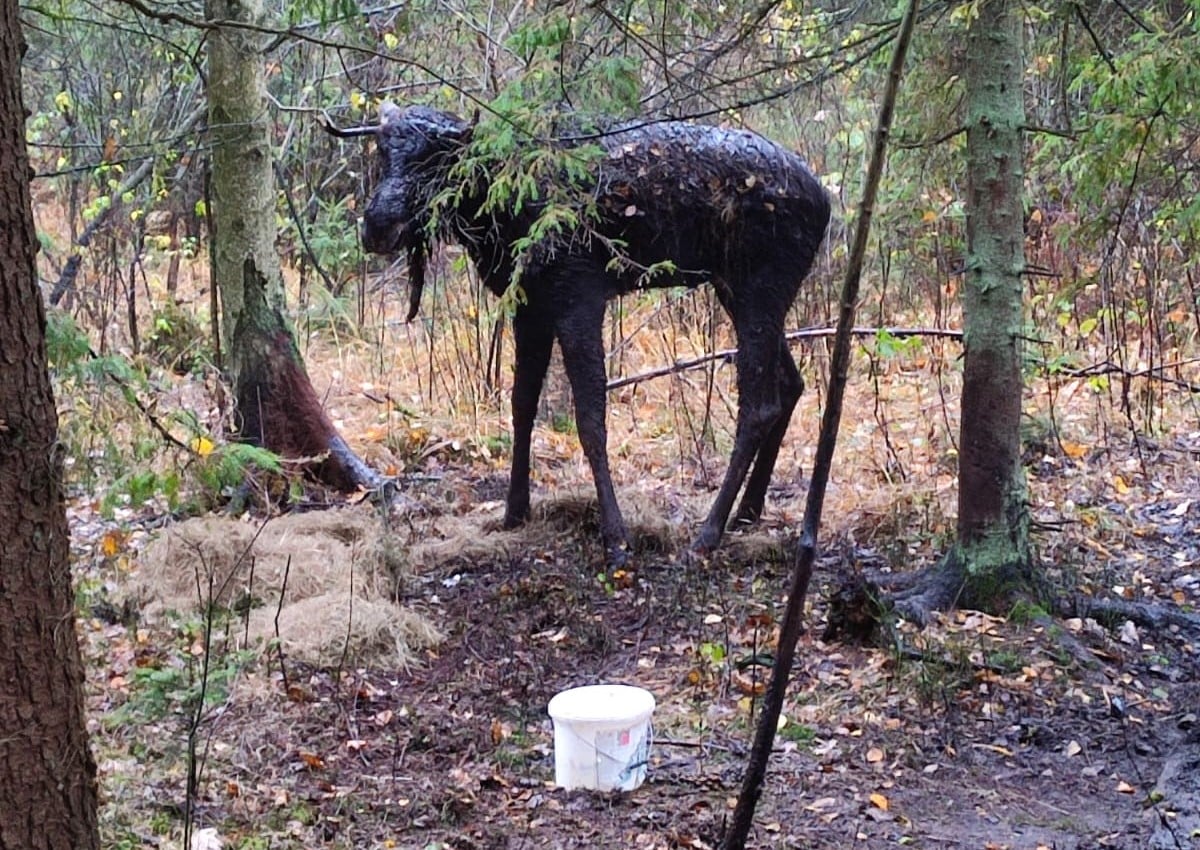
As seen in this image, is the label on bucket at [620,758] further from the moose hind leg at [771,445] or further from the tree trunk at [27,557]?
the moose hind leg at [771,445]

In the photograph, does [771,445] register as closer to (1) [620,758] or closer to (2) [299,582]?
(2) [299,582]

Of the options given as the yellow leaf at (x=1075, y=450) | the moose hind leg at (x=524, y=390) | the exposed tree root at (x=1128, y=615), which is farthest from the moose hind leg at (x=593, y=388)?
the yellow leaf at (x=1075, y=450)

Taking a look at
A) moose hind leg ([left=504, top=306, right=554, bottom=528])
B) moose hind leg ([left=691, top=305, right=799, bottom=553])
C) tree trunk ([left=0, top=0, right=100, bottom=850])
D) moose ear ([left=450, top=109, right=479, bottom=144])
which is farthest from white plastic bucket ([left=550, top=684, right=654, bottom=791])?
moose ear ([left=450, top=109, right=479, bottom=144])

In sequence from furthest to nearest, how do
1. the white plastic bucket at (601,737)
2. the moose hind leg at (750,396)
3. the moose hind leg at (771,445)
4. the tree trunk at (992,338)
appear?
the moose hind leg at (771,445) < the moose hind leg at (750,396) < the tree trunk at (992,338) < the white plastic bucket at (601,737)

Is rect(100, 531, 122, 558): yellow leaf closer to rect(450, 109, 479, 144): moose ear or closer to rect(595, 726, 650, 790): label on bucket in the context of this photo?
rect(450, 109, 479, 144): moose ear

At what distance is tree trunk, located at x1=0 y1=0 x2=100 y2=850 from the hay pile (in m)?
2.21

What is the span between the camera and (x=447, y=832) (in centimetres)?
360

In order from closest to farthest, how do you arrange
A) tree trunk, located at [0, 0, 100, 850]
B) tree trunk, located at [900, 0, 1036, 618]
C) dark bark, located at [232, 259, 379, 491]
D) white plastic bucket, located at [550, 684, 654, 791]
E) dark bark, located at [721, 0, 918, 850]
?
tree trunk, located at [0, 0, 100, 850] → dark bark, located at [721, 0, 918, 850] → white plastic bucket, located at [550, 684, 654, 791] → tree trunk, located at [900, 0, 1036, 618] → dark bark, located at [232, 259, 379, 491]

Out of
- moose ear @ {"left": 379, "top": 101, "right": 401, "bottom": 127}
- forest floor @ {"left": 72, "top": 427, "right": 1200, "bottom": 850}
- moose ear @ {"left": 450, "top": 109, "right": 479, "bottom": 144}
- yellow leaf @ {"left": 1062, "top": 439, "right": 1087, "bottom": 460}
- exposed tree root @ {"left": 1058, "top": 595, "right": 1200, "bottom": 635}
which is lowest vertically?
forest floor @ {"left": 72, "top": 427, "right": 1200, "bottom": 850}

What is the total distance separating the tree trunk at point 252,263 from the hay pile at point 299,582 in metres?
0.80

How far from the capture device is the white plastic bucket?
374cm

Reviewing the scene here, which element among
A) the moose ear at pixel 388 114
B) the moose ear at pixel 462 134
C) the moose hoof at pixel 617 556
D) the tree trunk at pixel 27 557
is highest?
the moose ear at pixel 388 114

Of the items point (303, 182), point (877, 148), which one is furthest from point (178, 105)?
point (877, 148)

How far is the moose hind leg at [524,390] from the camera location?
250 inches
